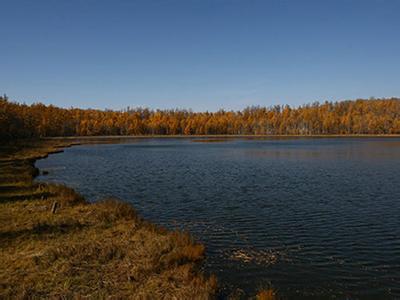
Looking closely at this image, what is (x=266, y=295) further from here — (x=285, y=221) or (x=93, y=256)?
(x=285, y=221)

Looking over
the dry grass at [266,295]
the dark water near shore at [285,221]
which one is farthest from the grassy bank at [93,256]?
the dark water near shore at [285,221]

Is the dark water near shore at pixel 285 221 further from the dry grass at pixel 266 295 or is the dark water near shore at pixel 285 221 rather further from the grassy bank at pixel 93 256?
the grassy bank at pixel 93 256

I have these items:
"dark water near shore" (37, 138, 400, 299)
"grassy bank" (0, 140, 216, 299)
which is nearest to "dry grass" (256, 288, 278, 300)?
"dark water near shore" (37, 138, 400, 299)

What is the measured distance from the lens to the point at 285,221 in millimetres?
21828

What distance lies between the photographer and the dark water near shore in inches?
537

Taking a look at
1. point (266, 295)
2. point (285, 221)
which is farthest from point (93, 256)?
point (285, 221)

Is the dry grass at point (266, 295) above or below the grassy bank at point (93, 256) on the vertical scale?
below

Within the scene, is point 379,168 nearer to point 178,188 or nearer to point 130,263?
point 178,188

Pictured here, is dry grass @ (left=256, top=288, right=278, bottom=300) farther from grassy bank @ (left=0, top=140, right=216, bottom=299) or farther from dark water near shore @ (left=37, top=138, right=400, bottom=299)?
grassy bank @ (left=0, top=140, right=216, bottom=299)

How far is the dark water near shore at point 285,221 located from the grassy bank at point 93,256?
6.02ft

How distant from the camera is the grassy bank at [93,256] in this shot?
11305 mm

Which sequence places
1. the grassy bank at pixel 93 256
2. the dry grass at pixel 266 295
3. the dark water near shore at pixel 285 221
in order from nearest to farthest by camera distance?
the dry grass at pixel 266 295 → the grassy bank at pixel 93 256 → the dark water near shore at pixel 285 221

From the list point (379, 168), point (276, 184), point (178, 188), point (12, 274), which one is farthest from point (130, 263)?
point (379, 168)

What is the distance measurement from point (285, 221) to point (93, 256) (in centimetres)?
1251
